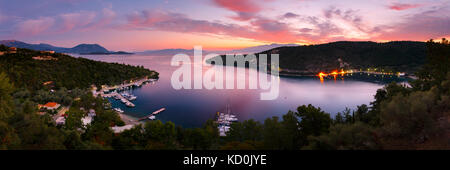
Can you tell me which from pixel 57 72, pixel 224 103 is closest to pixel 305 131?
pixel 224 103

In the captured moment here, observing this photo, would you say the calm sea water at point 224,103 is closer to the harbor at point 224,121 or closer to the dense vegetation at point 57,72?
the harbor at point 224,121

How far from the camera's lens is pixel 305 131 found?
48.4 feet

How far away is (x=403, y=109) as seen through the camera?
9.55 metres

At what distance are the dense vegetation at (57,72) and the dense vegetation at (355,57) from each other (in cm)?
7397

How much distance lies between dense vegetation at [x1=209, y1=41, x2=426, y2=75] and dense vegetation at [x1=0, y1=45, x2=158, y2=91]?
74.0 meters

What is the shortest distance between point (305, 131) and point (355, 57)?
113 meters

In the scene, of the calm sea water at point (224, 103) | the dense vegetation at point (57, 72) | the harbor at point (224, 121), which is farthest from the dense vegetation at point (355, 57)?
the harbor at point (224, 121)

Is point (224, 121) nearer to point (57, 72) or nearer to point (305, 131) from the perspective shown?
point (305, 131)

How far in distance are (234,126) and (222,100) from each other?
27.1 m

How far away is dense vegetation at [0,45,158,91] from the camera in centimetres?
4134

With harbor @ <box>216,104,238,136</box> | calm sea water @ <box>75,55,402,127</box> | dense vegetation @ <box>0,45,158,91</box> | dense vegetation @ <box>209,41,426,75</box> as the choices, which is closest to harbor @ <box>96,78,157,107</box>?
calm sea water @ <box>75,55,402,127</box>

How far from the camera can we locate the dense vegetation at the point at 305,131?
891 centimetres
